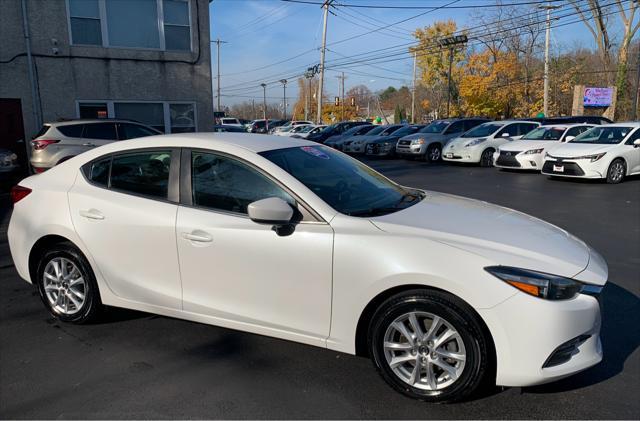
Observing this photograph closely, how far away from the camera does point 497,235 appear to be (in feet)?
10.00

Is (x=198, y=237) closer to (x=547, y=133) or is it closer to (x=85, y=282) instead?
(x=85, y=282)

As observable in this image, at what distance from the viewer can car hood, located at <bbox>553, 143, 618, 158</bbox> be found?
1234cm

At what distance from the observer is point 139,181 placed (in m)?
3.82

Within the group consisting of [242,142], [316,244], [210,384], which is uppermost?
[242,142]

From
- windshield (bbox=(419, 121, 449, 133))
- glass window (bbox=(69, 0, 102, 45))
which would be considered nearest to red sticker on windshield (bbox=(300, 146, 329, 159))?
glass window (bbox=(69, 0, 102, 45))

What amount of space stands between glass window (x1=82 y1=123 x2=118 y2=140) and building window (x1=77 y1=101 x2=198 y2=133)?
3.19m

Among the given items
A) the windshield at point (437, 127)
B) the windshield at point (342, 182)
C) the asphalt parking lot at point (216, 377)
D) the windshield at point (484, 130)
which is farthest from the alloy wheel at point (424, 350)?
the windshield at point (437, 127)

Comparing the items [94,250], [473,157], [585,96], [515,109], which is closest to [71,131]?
[94,250]

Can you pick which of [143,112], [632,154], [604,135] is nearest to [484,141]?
[604,135]

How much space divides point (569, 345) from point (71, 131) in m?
11.6

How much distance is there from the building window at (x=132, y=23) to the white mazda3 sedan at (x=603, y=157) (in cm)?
1166

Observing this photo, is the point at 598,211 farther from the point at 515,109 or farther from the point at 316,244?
the point at 515,109

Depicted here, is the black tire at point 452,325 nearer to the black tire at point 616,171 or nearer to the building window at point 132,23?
the black tire at point 616,171

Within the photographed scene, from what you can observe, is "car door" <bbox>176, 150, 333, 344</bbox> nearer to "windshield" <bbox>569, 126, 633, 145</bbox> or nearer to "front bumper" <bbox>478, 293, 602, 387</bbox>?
"front bumper" <bbox>478, 293, 602, 387</bbox>
